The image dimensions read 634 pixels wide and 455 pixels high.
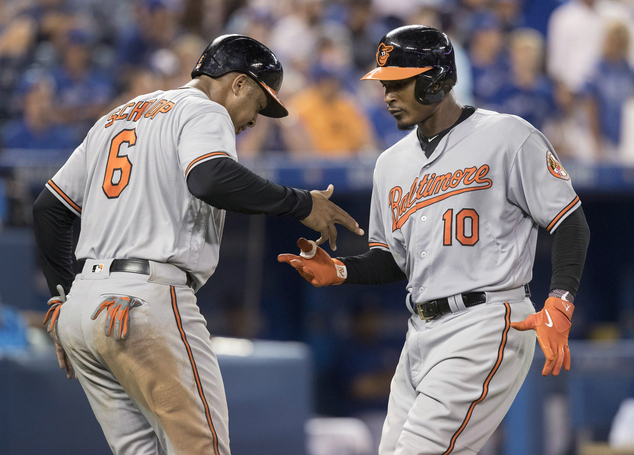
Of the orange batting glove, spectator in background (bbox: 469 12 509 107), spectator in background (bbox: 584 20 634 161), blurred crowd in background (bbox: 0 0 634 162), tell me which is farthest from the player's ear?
spectator in background (bbox: 584 20 634 161)

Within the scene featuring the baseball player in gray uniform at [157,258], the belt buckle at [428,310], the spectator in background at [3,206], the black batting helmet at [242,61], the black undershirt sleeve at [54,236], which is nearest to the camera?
the baseball player in gray uniform at [157,258]

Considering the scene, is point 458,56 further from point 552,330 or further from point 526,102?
point 552,330

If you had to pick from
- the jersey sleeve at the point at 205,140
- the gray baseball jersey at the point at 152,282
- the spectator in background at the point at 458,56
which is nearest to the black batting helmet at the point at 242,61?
the gray baseball jersey at the point at 152,282

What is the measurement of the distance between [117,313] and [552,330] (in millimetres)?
1365

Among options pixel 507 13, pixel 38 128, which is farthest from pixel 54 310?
pixel 507 13

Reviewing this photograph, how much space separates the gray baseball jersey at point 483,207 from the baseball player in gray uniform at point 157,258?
29cm

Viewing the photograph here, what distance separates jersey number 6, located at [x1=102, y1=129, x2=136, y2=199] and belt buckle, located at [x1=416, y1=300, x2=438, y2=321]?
3.63ft

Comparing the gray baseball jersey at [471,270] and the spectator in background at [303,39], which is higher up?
the spectator in background at [303,39]

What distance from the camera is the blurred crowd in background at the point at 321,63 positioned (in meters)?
6.96

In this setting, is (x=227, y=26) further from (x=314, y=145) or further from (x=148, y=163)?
(x=148, y=163)

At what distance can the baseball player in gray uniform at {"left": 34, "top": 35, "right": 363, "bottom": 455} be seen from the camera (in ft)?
8.82

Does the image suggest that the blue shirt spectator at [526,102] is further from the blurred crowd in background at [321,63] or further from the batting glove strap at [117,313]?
the batting glove strap at [117,313]

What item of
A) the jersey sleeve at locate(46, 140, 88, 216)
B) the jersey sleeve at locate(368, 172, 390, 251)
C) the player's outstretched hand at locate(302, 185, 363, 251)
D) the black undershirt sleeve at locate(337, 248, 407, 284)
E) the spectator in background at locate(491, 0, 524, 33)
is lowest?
the black undershirt sleeve at locate(337, 248, 407, 284)

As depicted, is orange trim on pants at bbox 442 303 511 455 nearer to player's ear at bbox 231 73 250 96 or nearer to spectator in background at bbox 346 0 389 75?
player's ear at bbox 231 73 250 96
